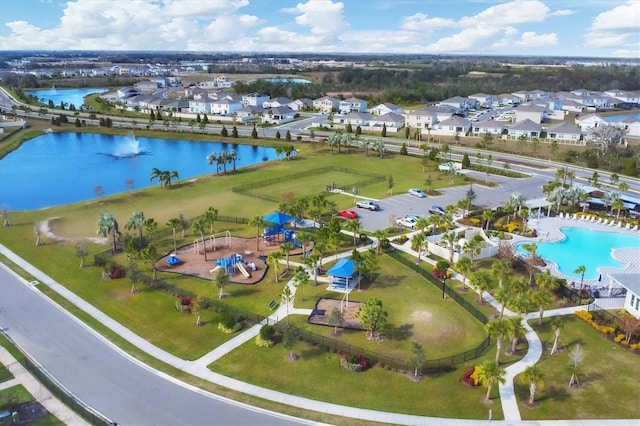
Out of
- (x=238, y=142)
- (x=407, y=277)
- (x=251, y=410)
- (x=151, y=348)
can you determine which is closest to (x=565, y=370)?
(x=407, y=277)

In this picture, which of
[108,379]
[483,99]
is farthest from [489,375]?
[483,99]

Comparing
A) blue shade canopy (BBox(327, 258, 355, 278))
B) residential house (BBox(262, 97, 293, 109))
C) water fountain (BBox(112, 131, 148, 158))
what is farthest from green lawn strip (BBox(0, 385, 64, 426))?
residential house (BBox(262, 97, 293, 109))

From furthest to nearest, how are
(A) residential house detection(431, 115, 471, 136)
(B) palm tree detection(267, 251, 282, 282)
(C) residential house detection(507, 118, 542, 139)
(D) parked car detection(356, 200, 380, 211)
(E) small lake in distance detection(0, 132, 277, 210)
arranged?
(A) residential house detection(431, 115, 471, 136) < (C) residential house detection(507, 118, 542, 139) < (E) small lake in distance detection(0, 132, 277, 210) < (D) parked car detection(356, 200, 380, 211) < (B) palm tree detection(267, 251, 282, 282)

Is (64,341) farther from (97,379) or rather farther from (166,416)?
(166,416)

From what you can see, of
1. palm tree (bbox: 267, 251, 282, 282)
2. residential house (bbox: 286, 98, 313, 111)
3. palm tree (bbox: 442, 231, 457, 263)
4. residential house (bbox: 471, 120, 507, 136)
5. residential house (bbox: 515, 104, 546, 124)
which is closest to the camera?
palm tree (bbox: 267, 251, 282, 282)

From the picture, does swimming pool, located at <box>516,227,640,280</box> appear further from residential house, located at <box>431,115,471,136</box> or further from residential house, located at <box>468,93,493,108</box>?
residential house, located at <box>468,93,493,108</box>

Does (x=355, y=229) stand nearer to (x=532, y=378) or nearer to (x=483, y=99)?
(x=532, y=378)

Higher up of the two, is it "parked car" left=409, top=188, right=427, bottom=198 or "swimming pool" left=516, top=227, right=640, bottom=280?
"parked car" left=409, top=188, right=427, bottom=198
